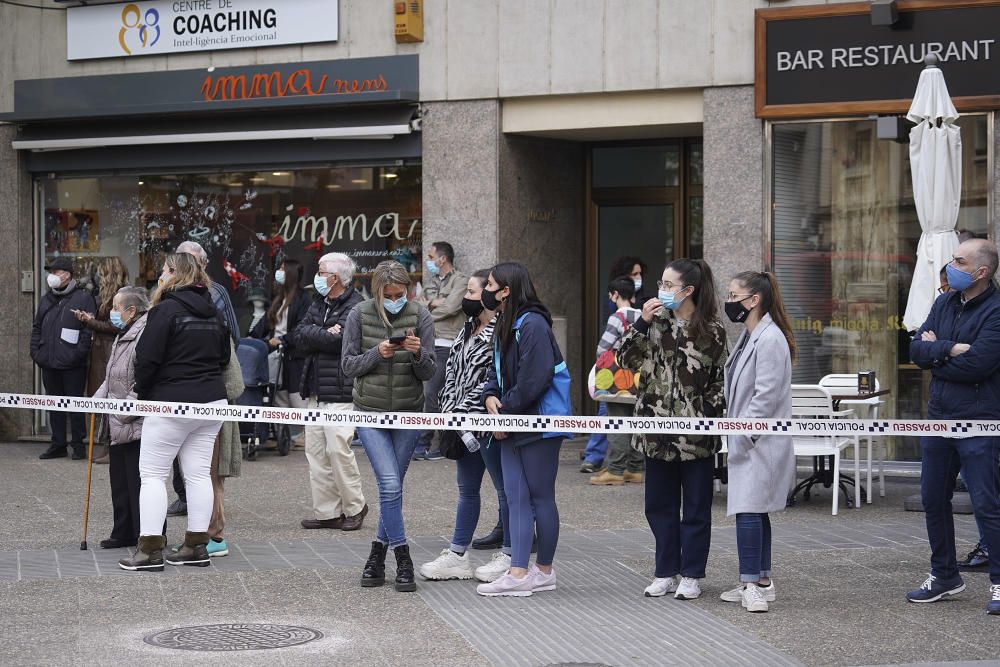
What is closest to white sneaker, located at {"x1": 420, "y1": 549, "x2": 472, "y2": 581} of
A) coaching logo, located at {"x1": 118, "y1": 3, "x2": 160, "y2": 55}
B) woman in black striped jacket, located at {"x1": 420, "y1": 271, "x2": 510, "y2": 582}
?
woman in black striped jacket, located at {"x1": 420, "y1": 271, "x2": 510, "y2": 582}

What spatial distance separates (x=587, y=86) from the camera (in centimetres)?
1376

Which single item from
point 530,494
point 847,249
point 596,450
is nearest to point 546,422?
point 530,494

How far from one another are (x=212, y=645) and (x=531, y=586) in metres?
1.88

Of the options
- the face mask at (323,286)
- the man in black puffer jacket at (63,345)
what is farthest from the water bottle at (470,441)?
the man in black puffer jacket at (63,345)

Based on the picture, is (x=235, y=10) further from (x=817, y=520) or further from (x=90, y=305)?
(x=817, y=520)

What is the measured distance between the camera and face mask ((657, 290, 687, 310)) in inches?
294

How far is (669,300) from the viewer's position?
7.46m

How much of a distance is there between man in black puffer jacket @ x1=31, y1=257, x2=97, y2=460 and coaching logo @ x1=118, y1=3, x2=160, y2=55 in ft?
9.04

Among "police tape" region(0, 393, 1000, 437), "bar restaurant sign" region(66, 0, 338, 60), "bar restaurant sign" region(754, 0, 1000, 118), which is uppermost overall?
"bar restaurant sign" region(66, 0, 338, 60)

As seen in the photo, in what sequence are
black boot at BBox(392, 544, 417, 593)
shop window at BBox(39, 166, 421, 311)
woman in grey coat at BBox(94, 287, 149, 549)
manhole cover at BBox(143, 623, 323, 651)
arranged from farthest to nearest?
shop window at BBox(39, 166, 421, 311)
woman in grey coat at BBox(94, 287, 149, 549)
black boot at BBox(392, 544, 417, 593)
manhole cover at BBox(143, 623, 323, 651)

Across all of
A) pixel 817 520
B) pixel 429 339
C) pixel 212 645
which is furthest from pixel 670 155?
pixel 212 645

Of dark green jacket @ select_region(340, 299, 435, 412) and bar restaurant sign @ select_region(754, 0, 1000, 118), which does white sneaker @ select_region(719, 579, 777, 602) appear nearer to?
dark green jacket @ select_region(340, 299, 435, 412)

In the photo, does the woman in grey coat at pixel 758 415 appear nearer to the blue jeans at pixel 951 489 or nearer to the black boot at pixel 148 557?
the blue jeans at pixel 951 489

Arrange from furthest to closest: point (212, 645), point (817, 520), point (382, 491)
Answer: point (817, 520) < point (382, 491) < point (212, 645)
